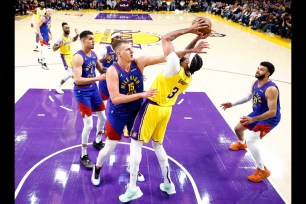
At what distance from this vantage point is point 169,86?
12.8 ft

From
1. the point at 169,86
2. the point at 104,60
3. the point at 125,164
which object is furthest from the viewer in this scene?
the point at 104,60

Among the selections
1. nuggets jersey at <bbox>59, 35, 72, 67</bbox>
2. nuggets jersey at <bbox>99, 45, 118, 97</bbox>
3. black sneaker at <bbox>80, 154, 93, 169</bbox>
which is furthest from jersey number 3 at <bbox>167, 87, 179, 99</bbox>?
nuggets jersey at <bbox>59, 35, 72, 67</bbox>

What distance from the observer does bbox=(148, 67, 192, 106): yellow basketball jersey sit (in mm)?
3848

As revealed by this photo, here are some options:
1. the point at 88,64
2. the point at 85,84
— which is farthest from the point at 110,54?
the point at 85,84

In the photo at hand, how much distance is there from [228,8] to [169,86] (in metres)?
24.1

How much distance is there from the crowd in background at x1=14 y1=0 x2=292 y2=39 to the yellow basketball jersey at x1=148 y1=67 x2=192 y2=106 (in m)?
14.0

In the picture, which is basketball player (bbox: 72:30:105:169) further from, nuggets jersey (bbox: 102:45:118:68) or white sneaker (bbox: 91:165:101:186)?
nuggets jersey (bbox: 102:45:118:68)

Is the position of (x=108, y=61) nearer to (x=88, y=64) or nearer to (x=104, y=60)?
(x=104, y=60)

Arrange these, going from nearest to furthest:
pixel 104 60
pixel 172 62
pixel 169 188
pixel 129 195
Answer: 1. pixel 172 62
2. pixel 129 195
3. pixel 169 188
4. pixel 104 60

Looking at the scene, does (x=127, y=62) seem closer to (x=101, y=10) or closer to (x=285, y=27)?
(x=285, y=27)

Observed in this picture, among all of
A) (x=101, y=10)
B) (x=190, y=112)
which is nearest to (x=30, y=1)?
(x=101, y=10)

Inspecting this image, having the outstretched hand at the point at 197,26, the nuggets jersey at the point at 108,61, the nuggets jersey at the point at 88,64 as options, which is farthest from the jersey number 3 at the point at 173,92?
the nuggets jersey at the point at 108,61

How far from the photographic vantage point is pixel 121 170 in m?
4.95
